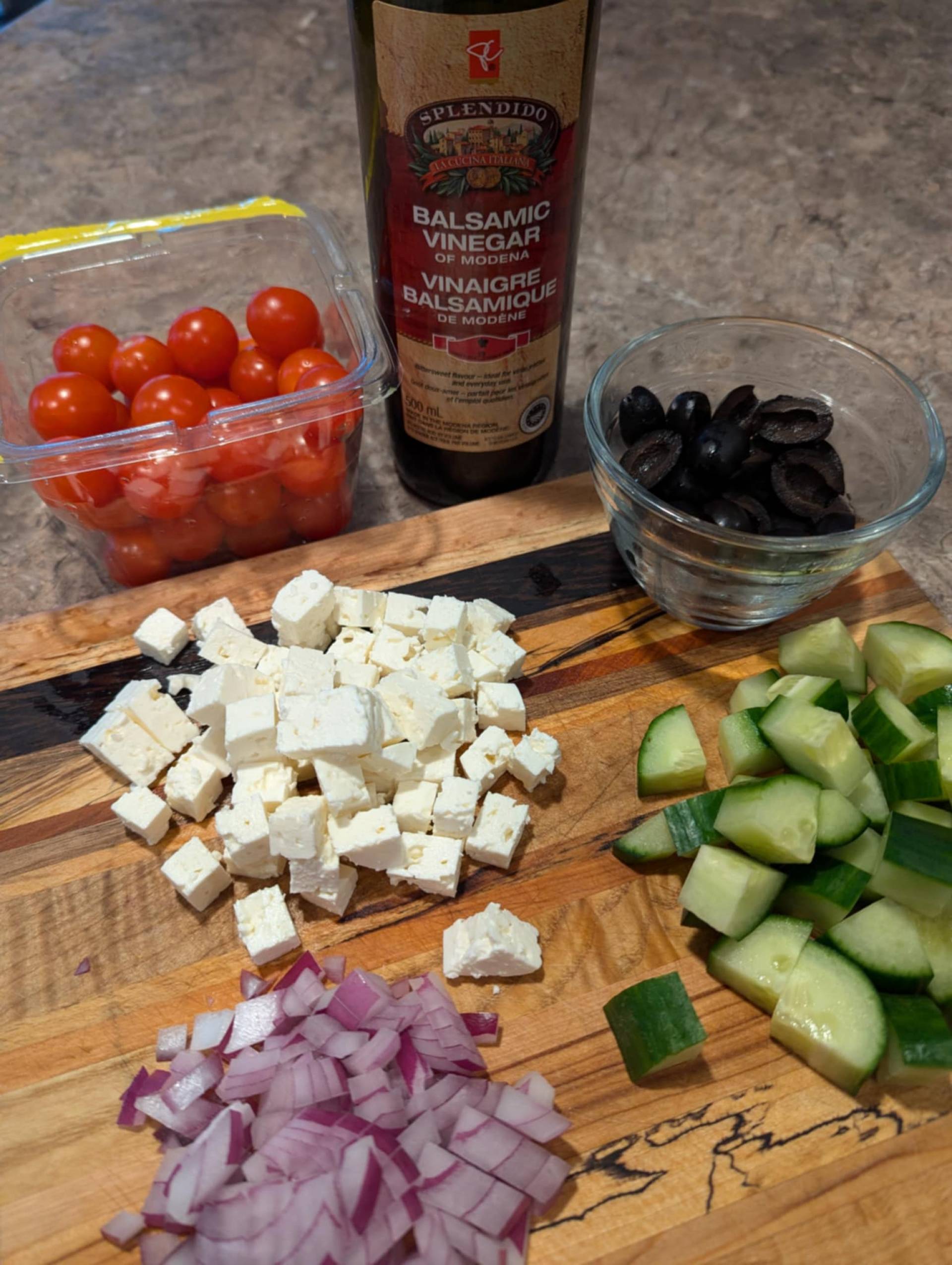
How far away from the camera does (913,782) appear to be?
1.51 meters

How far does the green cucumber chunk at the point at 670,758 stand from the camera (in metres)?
1.63

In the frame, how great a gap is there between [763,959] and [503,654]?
653 mm

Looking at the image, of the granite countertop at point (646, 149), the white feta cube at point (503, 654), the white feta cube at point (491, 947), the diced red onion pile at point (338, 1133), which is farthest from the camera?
the granite countertop at point (646, 149)

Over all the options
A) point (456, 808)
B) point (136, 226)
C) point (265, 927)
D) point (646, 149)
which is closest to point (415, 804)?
point (456, 808)

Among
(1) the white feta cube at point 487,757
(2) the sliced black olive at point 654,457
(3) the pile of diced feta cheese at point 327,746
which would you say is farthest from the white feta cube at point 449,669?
(2) the sliced black olive at point 654,457

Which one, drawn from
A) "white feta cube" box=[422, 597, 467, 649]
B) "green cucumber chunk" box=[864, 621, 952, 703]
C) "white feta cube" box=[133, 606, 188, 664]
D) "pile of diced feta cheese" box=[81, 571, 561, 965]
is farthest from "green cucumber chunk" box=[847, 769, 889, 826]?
"white feta cube" box=[133, 606, 188, 664]

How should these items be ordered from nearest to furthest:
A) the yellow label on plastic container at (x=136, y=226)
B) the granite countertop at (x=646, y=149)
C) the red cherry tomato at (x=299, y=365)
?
the red cherry tomato at (x=299, y=365) < the yellow label on plastic container at (x=136, y=226) < the granite countertop at (x=646, y=149)

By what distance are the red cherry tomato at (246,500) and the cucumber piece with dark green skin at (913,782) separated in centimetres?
123

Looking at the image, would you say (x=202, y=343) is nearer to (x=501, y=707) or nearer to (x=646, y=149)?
(x=501, y=707)

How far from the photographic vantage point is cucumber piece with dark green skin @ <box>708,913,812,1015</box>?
1.41 meters

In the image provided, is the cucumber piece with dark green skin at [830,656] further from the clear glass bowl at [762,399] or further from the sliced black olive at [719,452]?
the sliced black olive at [719,452]

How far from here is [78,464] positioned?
5.86 ft

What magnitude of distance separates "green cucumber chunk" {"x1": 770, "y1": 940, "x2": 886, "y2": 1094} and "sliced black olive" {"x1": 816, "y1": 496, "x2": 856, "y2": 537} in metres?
0.69

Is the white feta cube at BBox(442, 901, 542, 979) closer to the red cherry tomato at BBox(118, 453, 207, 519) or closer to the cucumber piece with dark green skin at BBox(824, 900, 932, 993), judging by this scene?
the cucumber piece with dark green skin at BBox(824, 900, 932, 993)
